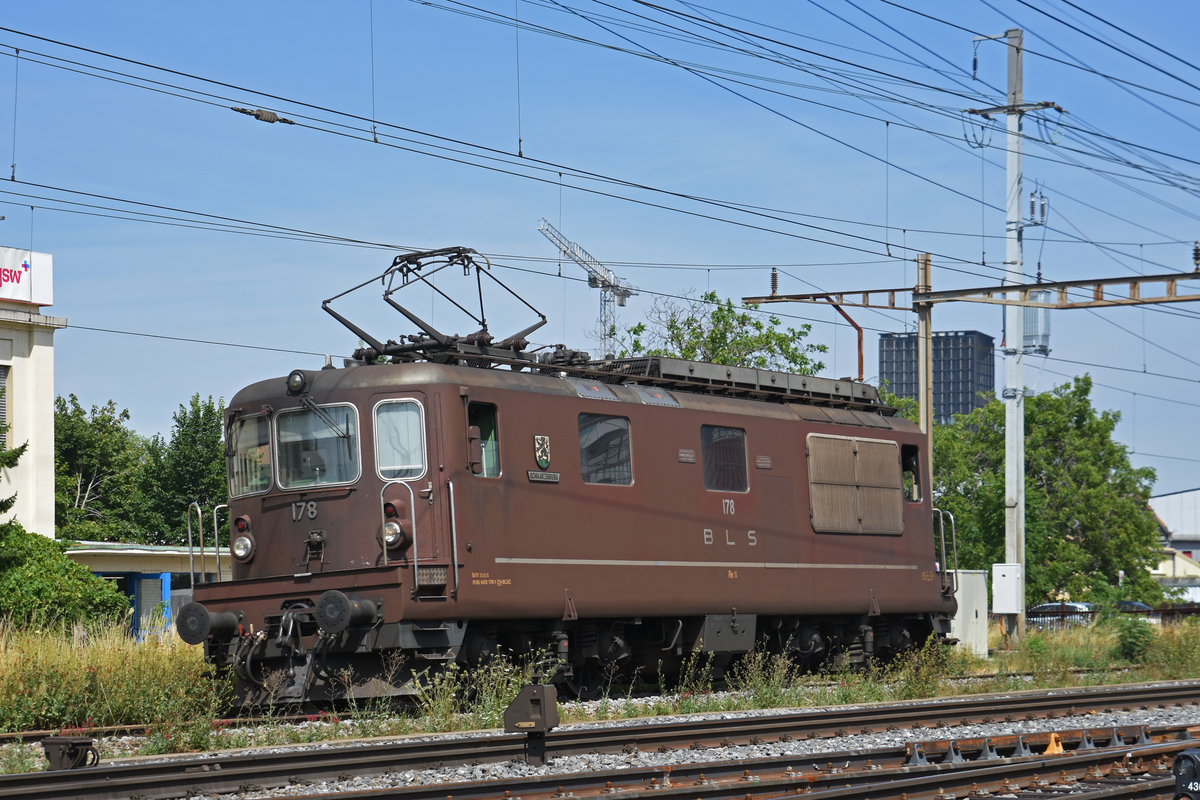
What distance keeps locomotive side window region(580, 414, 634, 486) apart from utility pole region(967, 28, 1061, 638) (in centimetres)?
1512

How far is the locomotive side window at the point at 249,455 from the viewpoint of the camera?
15.3 m

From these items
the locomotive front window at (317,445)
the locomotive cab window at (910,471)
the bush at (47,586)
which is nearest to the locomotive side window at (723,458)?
the locomotive cab window at (910,471)

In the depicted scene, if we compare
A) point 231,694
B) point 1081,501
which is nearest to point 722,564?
point 231,694

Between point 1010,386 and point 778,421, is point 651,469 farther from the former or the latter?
point 1010,386

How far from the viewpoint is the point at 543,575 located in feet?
49.4

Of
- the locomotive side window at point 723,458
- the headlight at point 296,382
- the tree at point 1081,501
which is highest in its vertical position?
the headlight at point 296,382

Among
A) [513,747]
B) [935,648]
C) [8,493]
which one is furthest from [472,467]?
[8,493]

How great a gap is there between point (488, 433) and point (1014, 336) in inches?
749

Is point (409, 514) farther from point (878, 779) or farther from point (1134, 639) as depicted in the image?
point (1134, 639)

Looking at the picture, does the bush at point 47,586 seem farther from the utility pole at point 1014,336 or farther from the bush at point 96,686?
the utility pole at point 1014,336

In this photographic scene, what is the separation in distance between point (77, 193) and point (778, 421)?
9.03 m

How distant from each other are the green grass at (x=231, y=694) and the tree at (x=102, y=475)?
42.5 m

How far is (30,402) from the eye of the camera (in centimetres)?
3359

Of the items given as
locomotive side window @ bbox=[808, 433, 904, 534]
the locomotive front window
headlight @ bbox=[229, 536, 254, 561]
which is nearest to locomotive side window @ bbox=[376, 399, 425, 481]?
the locomotive front window
